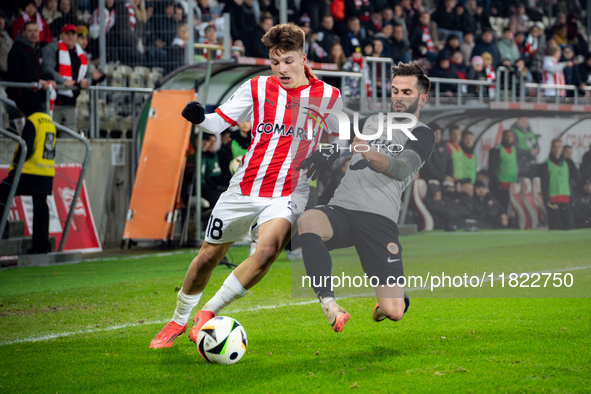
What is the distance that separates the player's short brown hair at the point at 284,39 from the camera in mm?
4405

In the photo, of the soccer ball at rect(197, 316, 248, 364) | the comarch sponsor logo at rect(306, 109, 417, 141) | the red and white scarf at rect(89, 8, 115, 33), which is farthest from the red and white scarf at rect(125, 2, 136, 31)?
the soccer ball at rect(197, 316, 248, 364)

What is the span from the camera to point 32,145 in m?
8.96

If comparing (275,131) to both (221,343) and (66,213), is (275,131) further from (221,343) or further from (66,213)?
(66,213)

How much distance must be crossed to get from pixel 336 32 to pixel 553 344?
11435mm

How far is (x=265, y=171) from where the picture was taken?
4.54 m

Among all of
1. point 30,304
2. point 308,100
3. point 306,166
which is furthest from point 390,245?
point 30,304

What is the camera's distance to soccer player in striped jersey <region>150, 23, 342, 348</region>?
4449 millimetres

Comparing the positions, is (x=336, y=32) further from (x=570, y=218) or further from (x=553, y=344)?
(x=553, y=344)

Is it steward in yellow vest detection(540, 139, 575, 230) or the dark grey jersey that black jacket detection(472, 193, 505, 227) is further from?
the dark grey jersey

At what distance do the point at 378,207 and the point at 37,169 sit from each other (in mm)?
5603

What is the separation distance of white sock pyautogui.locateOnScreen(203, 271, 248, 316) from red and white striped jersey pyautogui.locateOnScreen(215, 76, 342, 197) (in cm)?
55

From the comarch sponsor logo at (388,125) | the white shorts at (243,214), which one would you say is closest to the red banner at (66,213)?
the white shorts at (243,214)

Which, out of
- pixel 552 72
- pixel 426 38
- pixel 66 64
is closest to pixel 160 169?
pixel 66 64

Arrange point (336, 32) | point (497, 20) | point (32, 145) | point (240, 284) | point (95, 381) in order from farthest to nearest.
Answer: point (497, 20) < point (336, 32) < point (32, 145) < point (240, 284) < point (95, 381)
